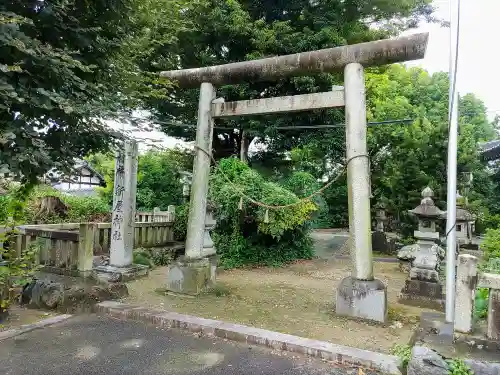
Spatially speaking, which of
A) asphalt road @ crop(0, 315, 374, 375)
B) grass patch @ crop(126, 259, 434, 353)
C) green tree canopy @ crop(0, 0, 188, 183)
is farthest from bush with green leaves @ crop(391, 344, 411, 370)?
green tree canopy @ crop(0, 0, 188, 183)

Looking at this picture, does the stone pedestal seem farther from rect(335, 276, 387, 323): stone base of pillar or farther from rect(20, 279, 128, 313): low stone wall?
rect(335, 276, 387, 323): stone base of pillar

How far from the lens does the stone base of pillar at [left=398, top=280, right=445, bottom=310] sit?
6438 millimetres

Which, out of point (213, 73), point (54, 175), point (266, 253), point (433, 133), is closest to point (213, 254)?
point (266, 253)

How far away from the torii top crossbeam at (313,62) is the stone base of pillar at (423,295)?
159 inches

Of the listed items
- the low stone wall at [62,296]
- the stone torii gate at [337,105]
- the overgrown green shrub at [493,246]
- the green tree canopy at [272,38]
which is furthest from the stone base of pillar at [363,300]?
the green tree canopy at [272,38]

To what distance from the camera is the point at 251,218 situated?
33.1 feet

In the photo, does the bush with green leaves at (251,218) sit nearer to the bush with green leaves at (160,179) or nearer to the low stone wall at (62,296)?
the low stone wall at (62,296)

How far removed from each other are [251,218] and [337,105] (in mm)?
5050

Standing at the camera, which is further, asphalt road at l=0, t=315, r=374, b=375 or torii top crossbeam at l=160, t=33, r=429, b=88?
torii top crossbeam at l=160, t=33, r=429, b=88

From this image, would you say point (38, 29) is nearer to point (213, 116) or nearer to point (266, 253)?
point (213, 116)

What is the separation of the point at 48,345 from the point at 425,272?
618 centimetres

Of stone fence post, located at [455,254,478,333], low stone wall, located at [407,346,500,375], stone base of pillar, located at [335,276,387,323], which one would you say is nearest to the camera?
low stone wall, located at [407,346,500,375]

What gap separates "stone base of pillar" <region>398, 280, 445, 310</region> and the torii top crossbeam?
A: 4.03 metres

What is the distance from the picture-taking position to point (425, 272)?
673 centimetres
